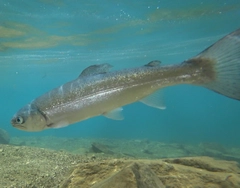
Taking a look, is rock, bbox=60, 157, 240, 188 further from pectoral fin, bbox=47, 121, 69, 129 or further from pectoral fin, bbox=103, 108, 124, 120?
pectoral fin, bbox=47, 121, 69, 129

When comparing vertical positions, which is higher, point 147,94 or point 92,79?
point 92,79

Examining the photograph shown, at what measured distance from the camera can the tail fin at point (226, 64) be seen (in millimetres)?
3016

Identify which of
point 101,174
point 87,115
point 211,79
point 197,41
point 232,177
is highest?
point 197,41

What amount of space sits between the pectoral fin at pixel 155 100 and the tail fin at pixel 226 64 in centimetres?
79

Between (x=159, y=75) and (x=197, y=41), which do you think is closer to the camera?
(x=159, y=75)

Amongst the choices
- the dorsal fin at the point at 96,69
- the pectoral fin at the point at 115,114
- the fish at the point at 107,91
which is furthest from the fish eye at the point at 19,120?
the pectoral fin at the point at 115,114

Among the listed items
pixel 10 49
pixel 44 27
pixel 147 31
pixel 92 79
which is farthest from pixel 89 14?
pixel 92 79

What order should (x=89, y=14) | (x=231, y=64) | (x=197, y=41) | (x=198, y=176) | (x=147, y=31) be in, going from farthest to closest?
(x=197, y=41), (x=147, y=31), (x=89, y=14), (x=198, y=176), (x=231, y=64)

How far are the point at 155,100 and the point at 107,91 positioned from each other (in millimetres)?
812

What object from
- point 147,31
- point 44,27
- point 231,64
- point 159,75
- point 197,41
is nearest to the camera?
point 231,64

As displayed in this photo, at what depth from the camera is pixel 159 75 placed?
12.1 ft

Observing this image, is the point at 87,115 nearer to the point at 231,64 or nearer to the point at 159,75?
the point at 159,75

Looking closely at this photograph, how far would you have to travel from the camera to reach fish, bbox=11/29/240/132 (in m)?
3.53

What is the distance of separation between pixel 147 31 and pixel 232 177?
2358cm
